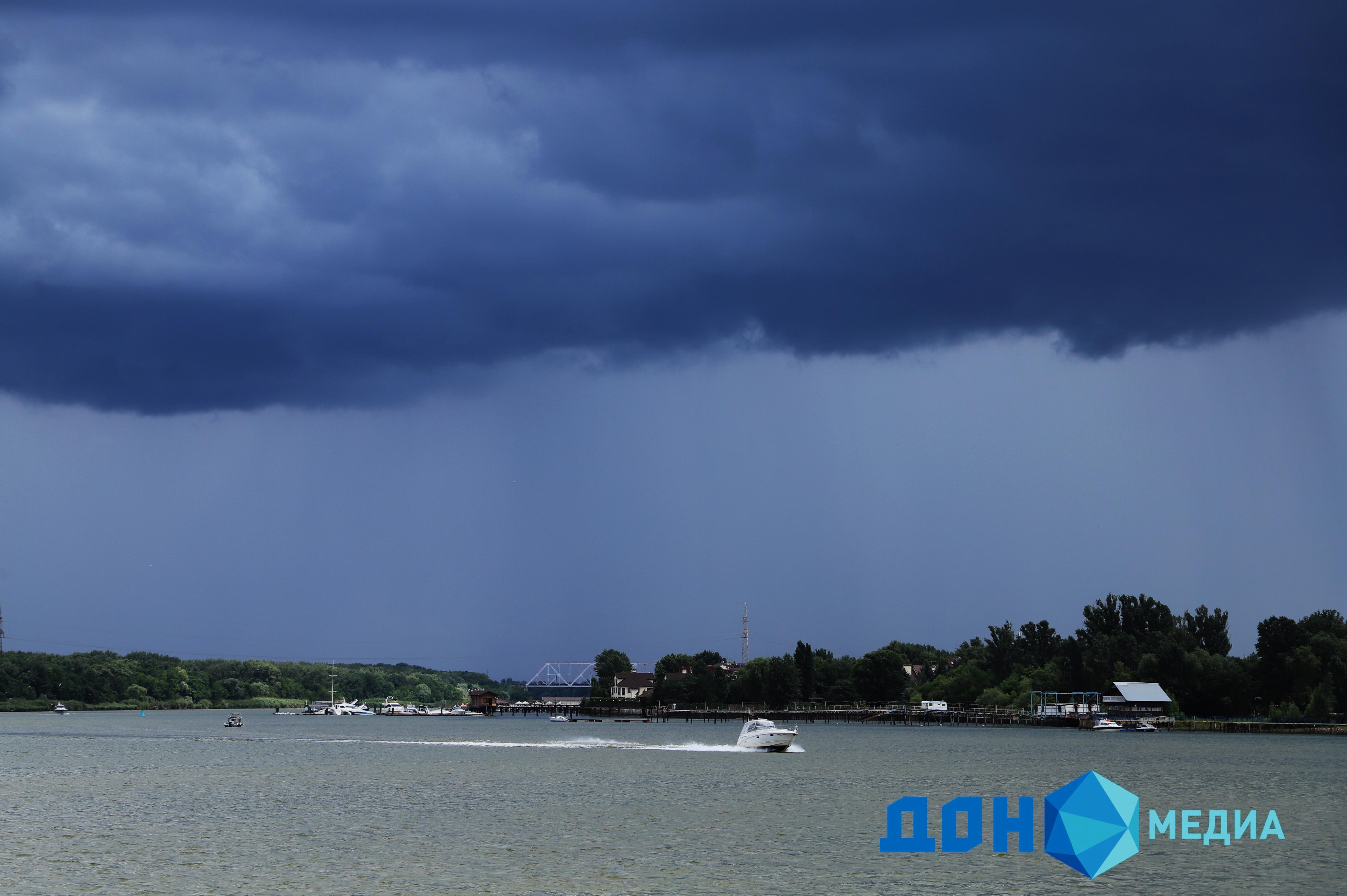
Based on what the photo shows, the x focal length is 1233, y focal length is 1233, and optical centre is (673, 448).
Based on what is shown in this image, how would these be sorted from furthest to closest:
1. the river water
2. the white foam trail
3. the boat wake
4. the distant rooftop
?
the distant rooftop, the boat wake, the white foam trail, the river water

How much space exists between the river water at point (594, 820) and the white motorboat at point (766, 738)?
1222 mm

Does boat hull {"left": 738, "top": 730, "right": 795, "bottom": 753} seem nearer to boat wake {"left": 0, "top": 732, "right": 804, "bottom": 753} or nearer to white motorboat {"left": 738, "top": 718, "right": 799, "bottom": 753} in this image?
white motorboat {"left": 738, "top": 718, "right": 799, "bottom": 753}

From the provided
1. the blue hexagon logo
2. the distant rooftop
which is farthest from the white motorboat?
the distant rooftop

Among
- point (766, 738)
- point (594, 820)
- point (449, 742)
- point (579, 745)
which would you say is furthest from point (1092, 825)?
point (449, 742)

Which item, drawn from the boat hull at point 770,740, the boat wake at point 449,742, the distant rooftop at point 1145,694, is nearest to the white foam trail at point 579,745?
the boat wake at point 449,742

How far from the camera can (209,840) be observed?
4800 centimetres

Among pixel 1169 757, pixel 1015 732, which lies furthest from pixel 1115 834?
pixel 1015 732

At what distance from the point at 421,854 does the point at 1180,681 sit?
174 metres

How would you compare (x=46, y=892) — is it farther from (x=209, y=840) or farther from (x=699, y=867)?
(x=699, y=867)

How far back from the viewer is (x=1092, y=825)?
5194 centimetres

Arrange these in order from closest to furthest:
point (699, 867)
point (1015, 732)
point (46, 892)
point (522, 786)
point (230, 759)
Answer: point (46, 892)
point (699, 867)
point (522, 786)
point (230, 759)
point (1015, 732)

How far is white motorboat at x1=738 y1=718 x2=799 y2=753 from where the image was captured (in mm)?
115938

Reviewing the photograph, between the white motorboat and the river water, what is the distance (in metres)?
1.22

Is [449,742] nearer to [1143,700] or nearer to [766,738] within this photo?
[766,738]
